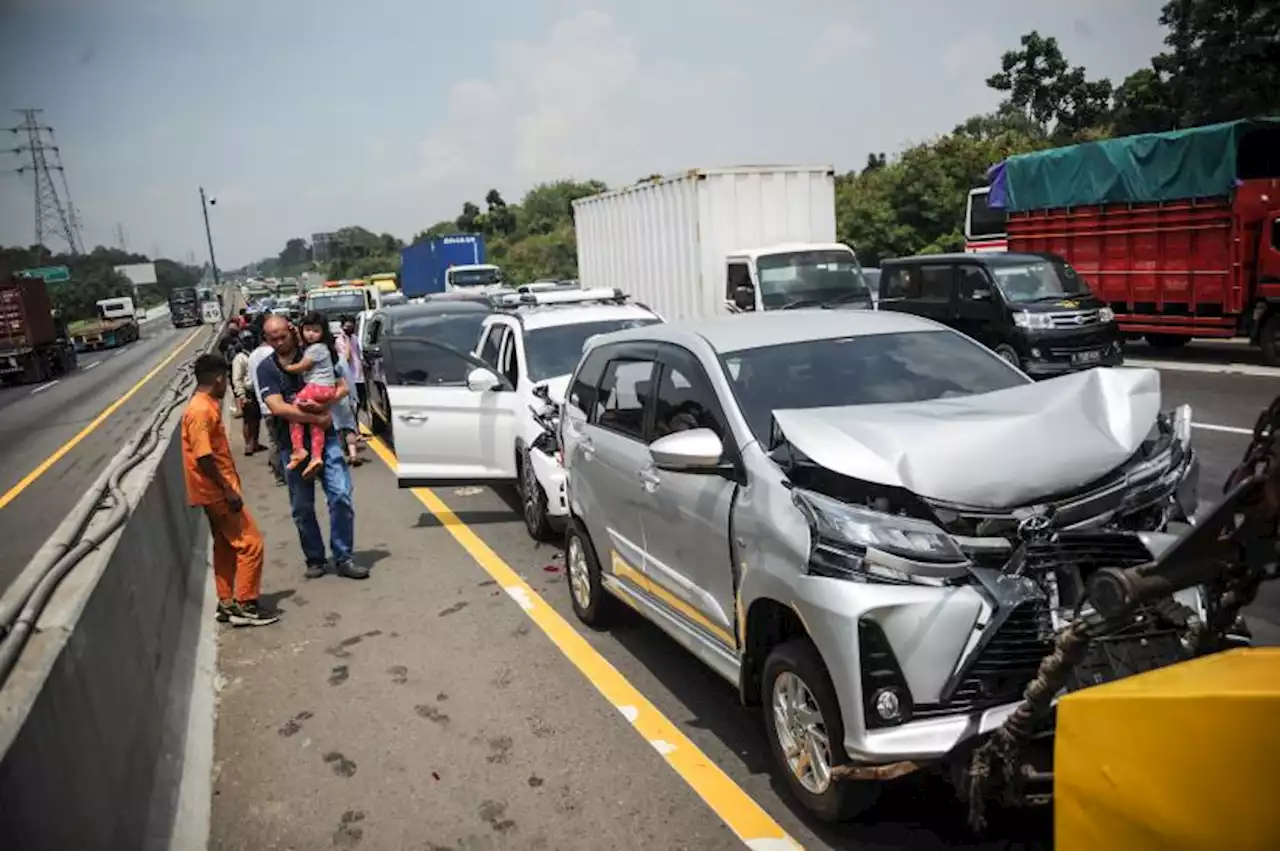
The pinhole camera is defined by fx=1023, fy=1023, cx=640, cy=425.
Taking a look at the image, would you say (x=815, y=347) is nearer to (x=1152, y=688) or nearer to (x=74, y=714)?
(x=1152, y=688)

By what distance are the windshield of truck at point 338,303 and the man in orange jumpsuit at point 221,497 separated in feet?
60.1

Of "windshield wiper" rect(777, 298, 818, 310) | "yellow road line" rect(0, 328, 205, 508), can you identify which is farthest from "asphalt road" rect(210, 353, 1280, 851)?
"yellow road line" rect(0, 328, 205, 508)

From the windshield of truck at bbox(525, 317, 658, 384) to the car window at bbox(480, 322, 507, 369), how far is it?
56 cm

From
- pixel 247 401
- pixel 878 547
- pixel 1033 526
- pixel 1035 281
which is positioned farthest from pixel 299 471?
pixel 1035 281

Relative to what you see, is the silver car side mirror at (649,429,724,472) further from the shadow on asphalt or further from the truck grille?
the truck grille

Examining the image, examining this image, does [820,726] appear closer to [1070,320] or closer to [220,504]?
[220,504]

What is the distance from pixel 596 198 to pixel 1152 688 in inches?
786

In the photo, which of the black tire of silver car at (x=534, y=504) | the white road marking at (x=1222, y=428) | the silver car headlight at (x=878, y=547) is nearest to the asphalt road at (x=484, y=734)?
the black tire of silver car at (x=534, y=504)

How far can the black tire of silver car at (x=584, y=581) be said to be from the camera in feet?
19.1

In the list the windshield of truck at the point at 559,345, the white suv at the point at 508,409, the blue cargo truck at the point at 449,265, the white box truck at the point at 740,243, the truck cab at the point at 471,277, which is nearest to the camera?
the white suv at the point at 508,409

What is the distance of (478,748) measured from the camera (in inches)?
180

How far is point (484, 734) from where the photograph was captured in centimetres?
470

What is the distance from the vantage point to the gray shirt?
780 centimetres

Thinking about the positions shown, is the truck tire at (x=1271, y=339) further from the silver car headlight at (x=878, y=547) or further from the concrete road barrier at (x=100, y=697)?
the concrete road barrier at (x=100, y=697)
